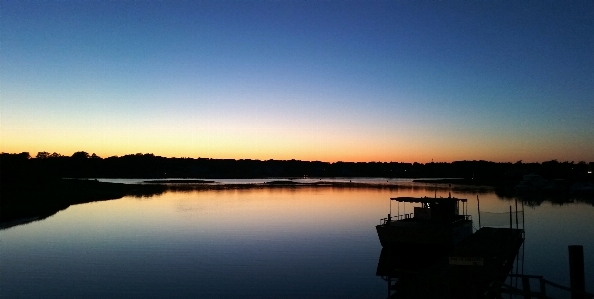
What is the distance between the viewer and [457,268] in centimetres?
2455

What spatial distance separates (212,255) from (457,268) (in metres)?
20.5

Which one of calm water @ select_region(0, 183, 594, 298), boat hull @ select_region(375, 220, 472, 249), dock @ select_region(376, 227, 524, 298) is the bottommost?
calm water @ select_region(0, 183, 594, 298)

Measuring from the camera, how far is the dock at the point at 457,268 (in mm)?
19859

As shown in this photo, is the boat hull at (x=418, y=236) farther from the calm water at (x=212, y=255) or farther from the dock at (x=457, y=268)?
the calm water at (x=212, y=255)

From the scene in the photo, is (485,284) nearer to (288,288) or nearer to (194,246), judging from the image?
(288,288)

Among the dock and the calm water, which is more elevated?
the dock

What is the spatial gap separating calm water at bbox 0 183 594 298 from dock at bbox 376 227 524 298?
167 cm

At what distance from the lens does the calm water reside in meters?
26.8

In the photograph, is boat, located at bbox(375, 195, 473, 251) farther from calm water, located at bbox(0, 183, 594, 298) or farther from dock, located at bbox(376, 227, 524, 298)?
calm water, located at bbox(0, 183, 594, 298)

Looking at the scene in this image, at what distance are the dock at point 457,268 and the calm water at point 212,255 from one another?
1.67 metres

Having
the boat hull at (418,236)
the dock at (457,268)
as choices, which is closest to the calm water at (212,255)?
the dock at (457,268)

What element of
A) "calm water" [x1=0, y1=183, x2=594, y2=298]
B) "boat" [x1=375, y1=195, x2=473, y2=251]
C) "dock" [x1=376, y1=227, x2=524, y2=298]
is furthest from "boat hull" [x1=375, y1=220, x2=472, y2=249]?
"calm water" [x1=0, y1=183, x2=594, y2=298]

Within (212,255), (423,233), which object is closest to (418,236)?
(423,233)

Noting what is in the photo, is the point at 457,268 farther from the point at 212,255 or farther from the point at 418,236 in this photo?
the point at 212,255
